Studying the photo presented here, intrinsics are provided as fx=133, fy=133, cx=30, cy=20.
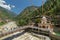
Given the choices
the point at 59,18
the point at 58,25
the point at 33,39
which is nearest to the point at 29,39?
the point at 33,39

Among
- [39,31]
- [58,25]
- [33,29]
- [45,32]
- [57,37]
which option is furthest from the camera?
[58,25]

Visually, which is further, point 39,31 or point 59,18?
point 59,18

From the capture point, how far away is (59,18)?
112ft

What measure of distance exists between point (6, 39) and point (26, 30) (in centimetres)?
795

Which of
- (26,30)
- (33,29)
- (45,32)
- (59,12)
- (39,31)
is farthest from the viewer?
(59,12)

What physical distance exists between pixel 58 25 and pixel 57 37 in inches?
614

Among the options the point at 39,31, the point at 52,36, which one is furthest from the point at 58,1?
the point at 52,36

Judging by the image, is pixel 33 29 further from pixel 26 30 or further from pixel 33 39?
pixel 33 39

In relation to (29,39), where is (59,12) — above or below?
above

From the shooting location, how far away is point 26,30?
88.7 ft

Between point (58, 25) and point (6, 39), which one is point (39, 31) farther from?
point (58, 25)

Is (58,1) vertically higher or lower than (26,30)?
higher

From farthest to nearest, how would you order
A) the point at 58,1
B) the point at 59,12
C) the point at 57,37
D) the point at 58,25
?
the point at 58,1 < the point at 59,12 < the point at 58,25 < the point at 57,37

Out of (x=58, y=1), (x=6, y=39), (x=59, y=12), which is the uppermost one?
(x=58, y=1)
